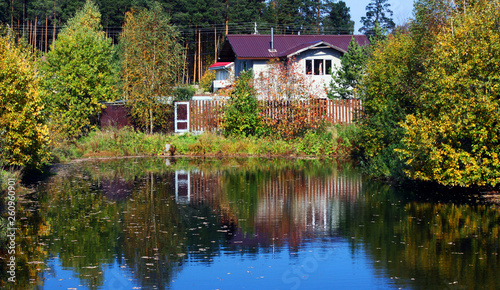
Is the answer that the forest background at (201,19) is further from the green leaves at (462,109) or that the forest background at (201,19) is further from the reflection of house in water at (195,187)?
the green leaves at (462,109)

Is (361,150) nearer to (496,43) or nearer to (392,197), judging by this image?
(392,197)

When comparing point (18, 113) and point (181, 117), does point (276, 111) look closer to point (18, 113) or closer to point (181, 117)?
point (181, 117)

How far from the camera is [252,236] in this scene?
12.8m

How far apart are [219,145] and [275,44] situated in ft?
63.0

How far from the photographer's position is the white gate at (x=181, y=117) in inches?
1425

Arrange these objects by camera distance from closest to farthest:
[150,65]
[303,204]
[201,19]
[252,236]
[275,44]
Answer: [252,236] → [303,204] → [150,65] → [275,44] → [201,19]

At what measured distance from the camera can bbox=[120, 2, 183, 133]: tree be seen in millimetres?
34812

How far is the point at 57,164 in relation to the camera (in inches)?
1085

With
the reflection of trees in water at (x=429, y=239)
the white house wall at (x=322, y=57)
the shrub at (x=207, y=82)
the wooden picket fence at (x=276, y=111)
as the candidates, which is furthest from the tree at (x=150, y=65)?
the shrub at (x=207, y=82)

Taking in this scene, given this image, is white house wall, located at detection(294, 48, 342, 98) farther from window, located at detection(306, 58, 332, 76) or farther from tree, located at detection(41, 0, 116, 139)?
tree, located at detection(41, 0, 116, 139)

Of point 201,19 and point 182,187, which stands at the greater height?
point 201,19

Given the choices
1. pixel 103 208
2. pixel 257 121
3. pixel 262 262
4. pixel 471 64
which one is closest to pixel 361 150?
pixel 257 121

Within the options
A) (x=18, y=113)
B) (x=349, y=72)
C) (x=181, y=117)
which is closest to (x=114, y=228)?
(x=18, y=113)

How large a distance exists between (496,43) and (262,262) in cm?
940
